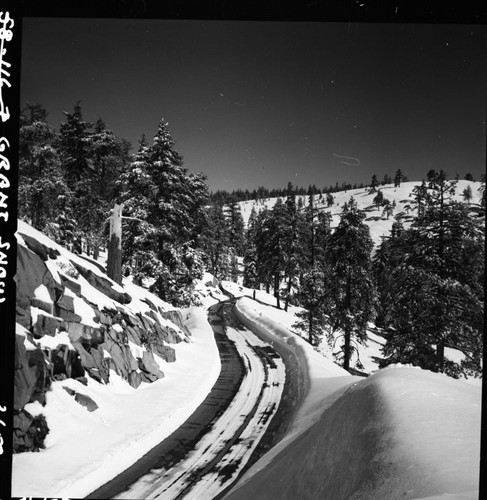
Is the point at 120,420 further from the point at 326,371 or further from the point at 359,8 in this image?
the point at 359,8

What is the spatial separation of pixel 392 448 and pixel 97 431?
6.75 metres

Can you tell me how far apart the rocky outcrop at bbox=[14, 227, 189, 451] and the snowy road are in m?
2.35

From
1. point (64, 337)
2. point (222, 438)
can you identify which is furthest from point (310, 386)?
point (64, 337)

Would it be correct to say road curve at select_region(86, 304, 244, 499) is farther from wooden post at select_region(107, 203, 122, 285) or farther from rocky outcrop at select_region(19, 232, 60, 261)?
wooden post at select_region(107, 203, 122, 285)

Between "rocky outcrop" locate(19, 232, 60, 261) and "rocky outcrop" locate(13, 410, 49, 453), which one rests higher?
"rocky outcrop" locate(19, 232, 60, 261)

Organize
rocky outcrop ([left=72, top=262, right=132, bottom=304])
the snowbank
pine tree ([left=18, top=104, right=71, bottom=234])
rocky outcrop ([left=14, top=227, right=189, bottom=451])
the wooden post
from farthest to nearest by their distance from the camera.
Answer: the wooden post < rocky outcrop ([left=72, top=262, right=132, bottom=304]) < pine tree ([left=18, top=104, right=71, bottom=234]) < the snowbank < rocky outcrop ([left=14, top=227, right=189, bottom=451])

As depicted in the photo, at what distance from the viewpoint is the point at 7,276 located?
3312mm

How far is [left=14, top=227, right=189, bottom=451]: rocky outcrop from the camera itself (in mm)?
5738

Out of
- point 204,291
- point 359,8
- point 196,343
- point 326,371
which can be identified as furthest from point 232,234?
point 359,8

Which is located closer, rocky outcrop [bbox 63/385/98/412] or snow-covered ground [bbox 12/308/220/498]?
snow-covered ground [bbox 12/308/220/498]

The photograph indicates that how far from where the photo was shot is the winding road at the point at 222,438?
19.1 ft

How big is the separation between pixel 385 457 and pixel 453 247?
8062 millimetres

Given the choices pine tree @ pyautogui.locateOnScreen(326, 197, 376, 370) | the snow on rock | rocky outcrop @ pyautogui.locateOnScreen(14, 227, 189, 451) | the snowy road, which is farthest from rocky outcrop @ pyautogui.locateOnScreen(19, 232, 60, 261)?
pine tree @ pyautogui.locateOnScreen(326, 197, 376, 370)

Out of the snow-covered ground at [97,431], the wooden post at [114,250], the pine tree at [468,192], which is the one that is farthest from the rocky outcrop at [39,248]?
the pine tree at [468,192]
